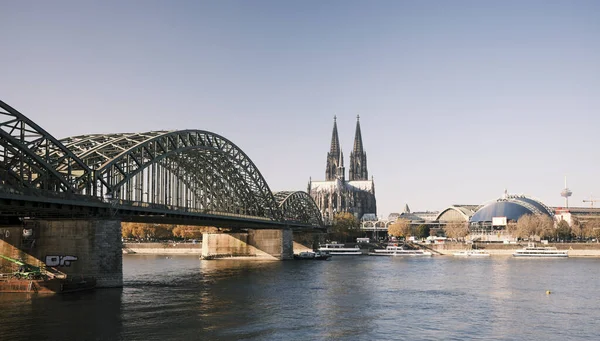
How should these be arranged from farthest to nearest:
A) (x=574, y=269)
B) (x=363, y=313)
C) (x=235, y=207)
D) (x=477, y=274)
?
(x=235, y=207), (x=574, y=269), (x=477, y=274), (x=363, y=313)

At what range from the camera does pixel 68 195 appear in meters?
67.0

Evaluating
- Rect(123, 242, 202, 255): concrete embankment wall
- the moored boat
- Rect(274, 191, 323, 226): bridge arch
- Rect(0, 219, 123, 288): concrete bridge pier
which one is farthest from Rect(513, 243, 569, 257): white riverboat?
the moored boat

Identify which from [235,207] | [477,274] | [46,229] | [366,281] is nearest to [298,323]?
[46,229]

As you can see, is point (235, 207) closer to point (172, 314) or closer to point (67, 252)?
point (67, 252)

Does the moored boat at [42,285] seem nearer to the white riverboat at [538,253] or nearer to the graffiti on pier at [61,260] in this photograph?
the graffiti on pier at [61,260]

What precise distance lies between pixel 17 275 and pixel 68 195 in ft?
37.0

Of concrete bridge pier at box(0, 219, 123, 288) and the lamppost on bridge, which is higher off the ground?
Answer: the lamppost on bridge

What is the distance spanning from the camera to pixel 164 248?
19850cm

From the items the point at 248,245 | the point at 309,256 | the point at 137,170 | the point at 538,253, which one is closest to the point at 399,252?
the point at 538,253

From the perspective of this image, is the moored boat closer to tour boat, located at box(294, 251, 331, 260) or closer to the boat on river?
the boat on river

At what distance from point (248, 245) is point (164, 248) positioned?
5707 cm

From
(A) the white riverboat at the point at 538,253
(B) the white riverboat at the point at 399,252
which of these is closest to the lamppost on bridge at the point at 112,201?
(A) the white riverboat at the point at 538,253

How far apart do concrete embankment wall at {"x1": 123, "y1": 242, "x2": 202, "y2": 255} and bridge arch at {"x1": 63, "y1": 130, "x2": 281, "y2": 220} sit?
50718 millimetres

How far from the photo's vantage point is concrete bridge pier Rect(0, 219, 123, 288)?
232 ft
